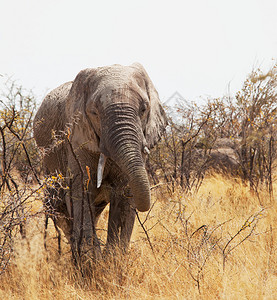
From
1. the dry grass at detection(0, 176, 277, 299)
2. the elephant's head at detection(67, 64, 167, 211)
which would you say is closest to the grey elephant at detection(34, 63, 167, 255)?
the elephant's head at detection(67, 64, 167, 211)

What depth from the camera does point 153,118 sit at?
157 inches

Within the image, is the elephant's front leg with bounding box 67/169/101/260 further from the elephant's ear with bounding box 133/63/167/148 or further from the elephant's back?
the elephant's back

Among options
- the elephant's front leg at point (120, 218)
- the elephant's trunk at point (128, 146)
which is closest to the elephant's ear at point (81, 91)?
the elephant's trunk at point (128, 146)

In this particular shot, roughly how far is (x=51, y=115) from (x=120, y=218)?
153 cm

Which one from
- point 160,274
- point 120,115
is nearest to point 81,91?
point 120,115

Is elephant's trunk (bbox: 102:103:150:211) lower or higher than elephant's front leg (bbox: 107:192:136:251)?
higher

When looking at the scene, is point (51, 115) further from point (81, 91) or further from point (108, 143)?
point (108, 143)

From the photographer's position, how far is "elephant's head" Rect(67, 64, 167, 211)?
315 cm

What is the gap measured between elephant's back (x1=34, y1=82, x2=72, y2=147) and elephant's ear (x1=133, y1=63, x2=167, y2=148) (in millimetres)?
985

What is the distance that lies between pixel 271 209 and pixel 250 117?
226 cm

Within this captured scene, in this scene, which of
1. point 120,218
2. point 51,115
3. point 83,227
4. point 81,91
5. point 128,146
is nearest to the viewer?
point 128,146

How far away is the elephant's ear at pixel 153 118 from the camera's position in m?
3.86

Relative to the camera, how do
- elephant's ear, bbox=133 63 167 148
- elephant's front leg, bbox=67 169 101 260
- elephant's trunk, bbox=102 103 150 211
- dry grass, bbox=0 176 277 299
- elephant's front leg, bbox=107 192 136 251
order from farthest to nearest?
1. elephant's front leg, bbox=107 192 136 251
2. elephant's ear, bbox=133 63 167 148
3. elephant's front leg, bbox=67 169 101 260
4. elephant's trunk, bbox=102 103 150 211
5. dry grass, bbox=0 176 277 299

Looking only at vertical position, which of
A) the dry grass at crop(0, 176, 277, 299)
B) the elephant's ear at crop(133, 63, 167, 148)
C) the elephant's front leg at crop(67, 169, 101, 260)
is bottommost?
the dry grass at crop(0, 176, 277, 299)
